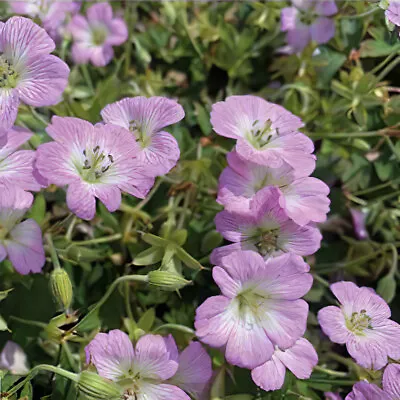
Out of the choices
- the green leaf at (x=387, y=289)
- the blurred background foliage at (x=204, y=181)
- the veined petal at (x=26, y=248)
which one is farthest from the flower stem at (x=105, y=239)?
the green leaf at (x=387, y=289)

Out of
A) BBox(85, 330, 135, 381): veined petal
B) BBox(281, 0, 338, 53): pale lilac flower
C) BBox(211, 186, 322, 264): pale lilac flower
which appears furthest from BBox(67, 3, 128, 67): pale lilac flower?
BBox(85, 330, 135, 381): veined petal

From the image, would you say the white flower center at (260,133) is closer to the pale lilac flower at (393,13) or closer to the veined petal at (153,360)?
the pale lilac flower at (393,13)

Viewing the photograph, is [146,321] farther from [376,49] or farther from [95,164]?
[376,49]

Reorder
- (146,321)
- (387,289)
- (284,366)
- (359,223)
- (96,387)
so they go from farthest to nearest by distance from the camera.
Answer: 1. (359,223)
2. (387,289)
3. (146,321)
4. (284,366)
5. (96,387)

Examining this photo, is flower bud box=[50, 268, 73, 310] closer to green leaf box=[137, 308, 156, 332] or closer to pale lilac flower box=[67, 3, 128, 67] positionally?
green leaf box=[137, 308, 156, 332]

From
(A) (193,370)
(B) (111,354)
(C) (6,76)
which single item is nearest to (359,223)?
(A) (193,370)

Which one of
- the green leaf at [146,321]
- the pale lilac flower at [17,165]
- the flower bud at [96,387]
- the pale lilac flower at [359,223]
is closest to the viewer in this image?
the flower bud at [96,387]
